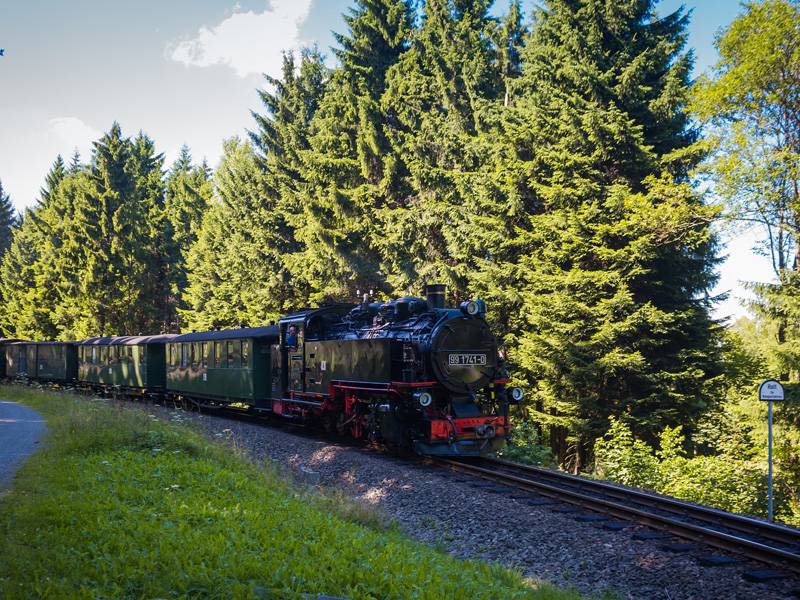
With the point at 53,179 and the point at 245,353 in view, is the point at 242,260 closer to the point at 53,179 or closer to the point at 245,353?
the point at 245,353

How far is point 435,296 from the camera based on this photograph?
1335 centimetres

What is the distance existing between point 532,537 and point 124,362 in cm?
2326

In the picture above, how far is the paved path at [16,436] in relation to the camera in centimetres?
940

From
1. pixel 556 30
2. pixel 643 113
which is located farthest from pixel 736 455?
pixel 556 30

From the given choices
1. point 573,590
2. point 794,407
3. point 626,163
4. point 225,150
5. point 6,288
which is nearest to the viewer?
point 573,590

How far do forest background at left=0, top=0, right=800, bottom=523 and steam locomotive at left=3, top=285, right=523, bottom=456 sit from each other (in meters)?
3.16

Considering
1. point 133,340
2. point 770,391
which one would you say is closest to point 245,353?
point 133,340

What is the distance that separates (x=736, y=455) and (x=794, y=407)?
13.5 feet

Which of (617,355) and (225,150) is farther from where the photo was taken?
(225,150)

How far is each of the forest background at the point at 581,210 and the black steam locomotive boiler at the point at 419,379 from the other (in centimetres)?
303

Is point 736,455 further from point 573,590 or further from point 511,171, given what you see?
point 573,590

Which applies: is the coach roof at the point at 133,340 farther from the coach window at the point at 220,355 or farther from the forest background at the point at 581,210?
the forest background at the point at 581,210

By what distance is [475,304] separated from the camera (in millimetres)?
12789

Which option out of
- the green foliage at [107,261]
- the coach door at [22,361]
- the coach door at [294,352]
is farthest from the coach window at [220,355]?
the green foliage at [107,261]
